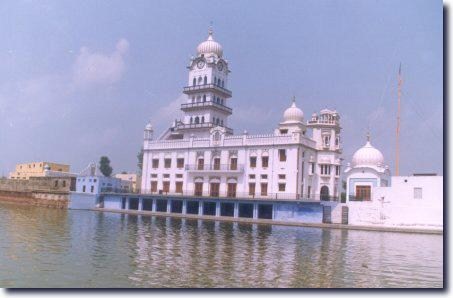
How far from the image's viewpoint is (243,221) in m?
34.7

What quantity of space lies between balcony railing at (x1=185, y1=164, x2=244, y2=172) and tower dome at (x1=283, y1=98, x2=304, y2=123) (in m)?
6.32

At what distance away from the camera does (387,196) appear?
30641 mm

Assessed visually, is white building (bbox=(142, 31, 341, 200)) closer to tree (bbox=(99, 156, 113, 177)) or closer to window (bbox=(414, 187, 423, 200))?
window (bbox=(414, 187, 423, 200))

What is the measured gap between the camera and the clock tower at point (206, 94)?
43.0 metres

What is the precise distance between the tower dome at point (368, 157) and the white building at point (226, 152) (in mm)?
4087

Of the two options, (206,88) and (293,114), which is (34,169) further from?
(293,114)

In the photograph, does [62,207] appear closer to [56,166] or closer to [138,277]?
Answer: [56,166]

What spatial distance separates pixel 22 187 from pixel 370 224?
125 feet

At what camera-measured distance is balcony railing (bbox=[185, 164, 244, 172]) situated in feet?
128

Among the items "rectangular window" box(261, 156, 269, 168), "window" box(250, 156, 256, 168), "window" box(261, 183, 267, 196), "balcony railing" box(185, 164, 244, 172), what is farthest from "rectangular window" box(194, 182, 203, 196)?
"rectangular window" box(261, 156, 269, 168)

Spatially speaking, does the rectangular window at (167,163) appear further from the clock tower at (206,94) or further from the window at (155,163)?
the clock tower at (206,94)

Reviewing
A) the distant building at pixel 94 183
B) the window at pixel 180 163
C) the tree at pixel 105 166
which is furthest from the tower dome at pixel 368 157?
the tree at pixel 105 166

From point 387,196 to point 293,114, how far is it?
13.0 meters

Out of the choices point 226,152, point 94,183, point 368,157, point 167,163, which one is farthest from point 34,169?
point 368,157
